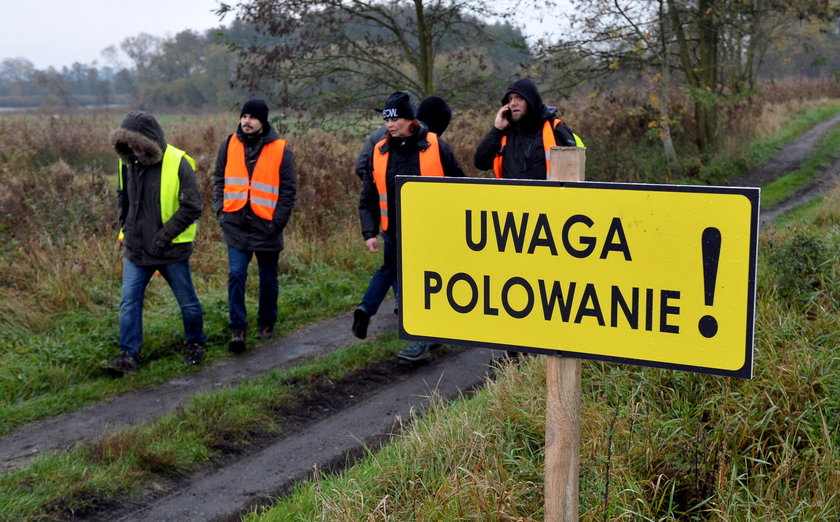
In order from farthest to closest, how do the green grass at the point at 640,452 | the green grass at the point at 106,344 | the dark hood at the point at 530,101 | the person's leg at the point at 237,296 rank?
1. the person's leg at the point at 237,296
2. the dark hood at the point at 530,101
3. the green grass at the point at 106,344
4. the green grass at the point at 640,452

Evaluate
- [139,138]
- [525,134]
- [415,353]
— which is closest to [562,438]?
[415,353]

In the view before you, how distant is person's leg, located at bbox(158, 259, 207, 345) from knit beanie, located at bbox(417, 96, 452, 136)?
2.56 meters

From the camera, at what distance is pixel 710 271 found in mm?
2326

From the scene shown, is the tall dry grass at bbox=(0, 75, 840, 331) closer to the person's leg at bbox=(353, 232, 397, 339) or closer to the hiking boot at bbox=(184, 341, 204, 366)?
the hiking boot at bbox=(184, 341, 204, 366)

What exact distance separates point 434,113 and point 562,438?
5.52 meters

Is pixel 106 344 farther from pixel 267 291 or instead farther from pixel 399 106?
pixel 399 106

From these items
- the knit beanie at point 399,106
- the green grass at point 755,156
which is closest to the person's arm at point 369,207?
the knit beanie at point 399,106

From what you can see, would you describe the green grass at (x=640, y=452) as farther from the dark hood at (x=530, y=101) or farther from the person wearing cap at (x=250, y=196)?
the person wearing cap at (x=250, y=196)

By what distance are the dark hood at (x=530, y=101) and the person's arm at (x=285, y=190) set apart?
6.79ft

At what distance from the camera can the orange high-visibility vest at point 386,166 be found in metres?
6.84

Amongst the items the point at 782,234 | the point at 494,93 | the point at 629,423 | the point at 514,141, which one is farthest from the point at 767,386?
the point at 494,93

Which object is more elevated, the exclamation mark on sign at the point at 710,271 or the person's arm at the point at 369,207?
the exclamation mark on sign at the point at 710,271

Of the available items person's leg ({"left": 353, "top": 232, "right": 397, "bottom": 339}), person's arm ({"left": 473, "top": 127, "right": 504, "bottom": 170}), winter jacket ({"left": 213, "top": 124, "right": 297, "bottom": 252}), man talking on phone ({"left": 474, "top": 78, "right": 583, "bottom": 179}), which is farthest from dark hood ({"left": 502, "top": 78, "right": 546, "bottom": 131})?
winter jacket ({"left": 213, "top": 124, "right": 297, "bottom": 252})

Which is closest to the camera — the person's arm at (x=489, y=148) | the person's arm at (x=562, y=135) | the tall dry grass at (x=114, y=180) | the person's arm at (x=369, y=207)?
the person's arm at (x=562, y=135)
